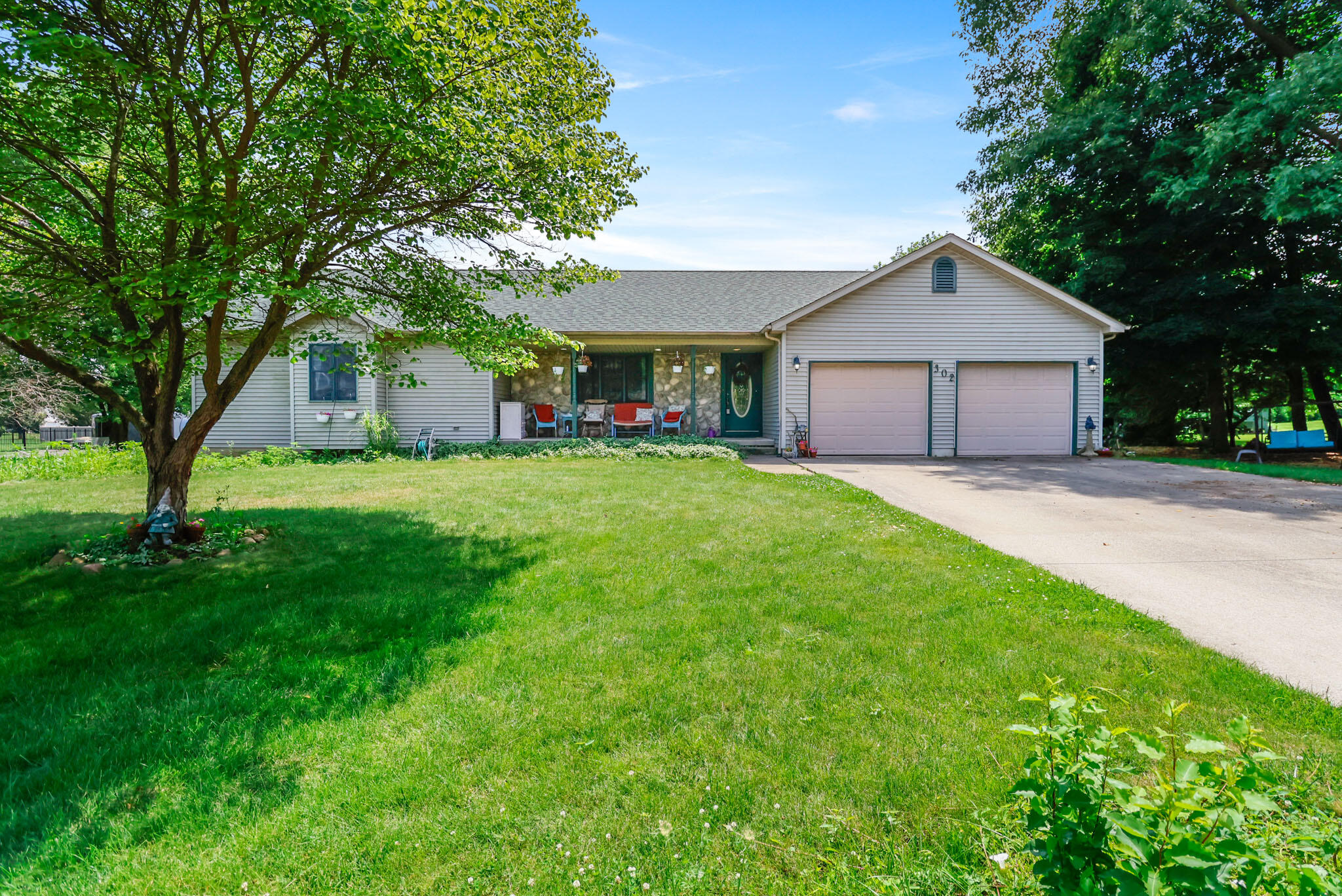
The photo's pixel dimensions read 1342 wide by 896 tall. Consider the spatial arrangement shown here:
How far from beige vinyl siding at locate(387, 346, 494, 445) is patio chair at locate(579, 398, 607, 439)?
2.45 m

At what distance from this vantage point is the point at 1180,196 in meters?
11.8

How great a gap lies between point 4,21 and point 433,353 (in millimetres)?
11539

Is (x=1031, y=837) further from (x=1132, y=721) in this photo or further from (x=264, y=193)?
(x=264, y=193)

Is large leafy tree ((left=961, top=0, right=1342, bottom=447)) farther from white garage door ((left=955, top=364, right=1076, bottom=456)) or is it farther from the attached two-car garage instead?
the attached two-car garage

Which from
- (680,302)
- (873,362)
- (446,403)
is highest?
(680,302)

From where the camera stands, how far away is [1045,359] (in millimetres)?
14039

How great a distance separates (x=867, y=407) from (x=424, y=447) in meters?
10.4

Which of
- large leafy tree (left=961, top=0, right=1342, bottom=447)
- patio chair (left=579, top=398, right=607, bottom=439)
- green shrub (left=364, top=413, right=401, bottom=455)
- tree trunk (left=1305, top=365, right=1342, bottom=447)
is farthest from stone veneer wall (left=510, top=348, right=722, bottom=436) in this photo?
tree trunk (left=1305, top=365, right=1342, bottom=447)

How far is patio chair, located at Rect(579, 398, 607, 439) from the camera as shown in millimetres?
16141

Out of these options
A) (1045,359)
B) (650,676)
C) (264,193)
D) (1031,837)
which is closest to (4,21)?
(264,193)

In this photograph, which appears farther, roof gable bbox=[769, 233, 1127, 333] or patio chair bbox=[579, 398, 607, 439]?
patio chair bbox=[579, 398, 607, 439]

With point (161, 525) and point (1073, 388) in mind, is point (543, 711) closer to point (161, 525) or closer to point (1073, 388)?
point (161, 525)

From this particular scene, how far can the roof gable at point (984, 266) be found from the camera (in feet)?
44.6

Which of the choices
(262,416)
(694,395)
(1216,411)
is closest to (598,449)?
(694,395)
